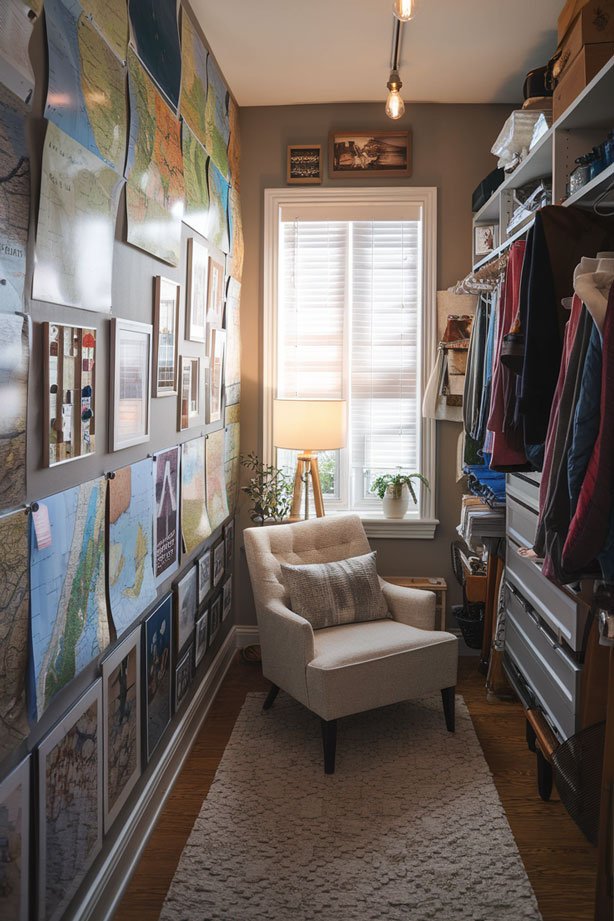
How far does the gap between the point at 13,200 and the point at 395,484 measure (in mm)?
2774

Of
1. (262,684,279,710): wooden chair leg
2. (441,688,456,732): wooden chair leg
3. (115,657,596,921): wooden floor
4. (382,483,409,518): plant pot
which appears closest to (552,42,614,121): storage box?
(382,483,409,518): plant pot

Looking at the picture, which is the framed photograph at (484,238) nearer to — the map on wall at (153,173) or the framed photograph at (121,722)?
the map on wall at (153,173)

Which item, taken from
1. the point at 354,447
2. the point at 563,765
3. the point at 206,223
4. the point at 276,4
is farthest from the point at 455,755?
the point at 276,4

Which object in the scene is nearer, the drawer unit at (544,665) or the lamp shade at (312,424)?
the drawer unit at (544,665)

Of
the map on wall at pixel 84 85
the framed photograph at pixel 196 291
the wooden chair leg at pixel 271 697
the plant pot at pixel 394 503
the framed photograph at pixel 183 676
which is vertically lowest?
the wooden chair leg at pixel 271 697

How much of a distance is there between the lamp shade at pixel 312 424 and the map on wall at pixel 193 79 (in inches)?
48.9

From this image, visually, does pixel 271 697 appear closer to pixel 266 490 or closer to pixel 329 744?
→ pixel 329 744

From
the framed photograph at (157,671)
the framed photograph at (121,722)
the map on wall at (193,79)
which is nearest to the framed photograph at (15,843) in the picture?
the framed photograph at (121,722)

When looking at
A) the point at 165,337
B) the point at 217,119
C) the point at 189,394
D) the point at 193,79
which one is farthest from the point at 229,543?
Answer: the point at 193,79

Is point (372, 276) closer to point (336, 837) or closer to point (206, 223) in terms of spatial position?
point (206, 223)

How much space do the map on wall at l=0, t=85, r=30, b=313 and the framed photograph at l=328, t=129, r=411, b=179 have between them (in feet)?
8.87

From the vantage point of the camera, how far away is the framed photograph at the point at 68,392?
1.48m

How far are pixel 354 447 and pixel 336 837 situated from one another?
2.10 m

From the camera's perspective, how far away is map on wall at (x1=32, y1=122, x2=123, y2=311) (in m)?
1.43
